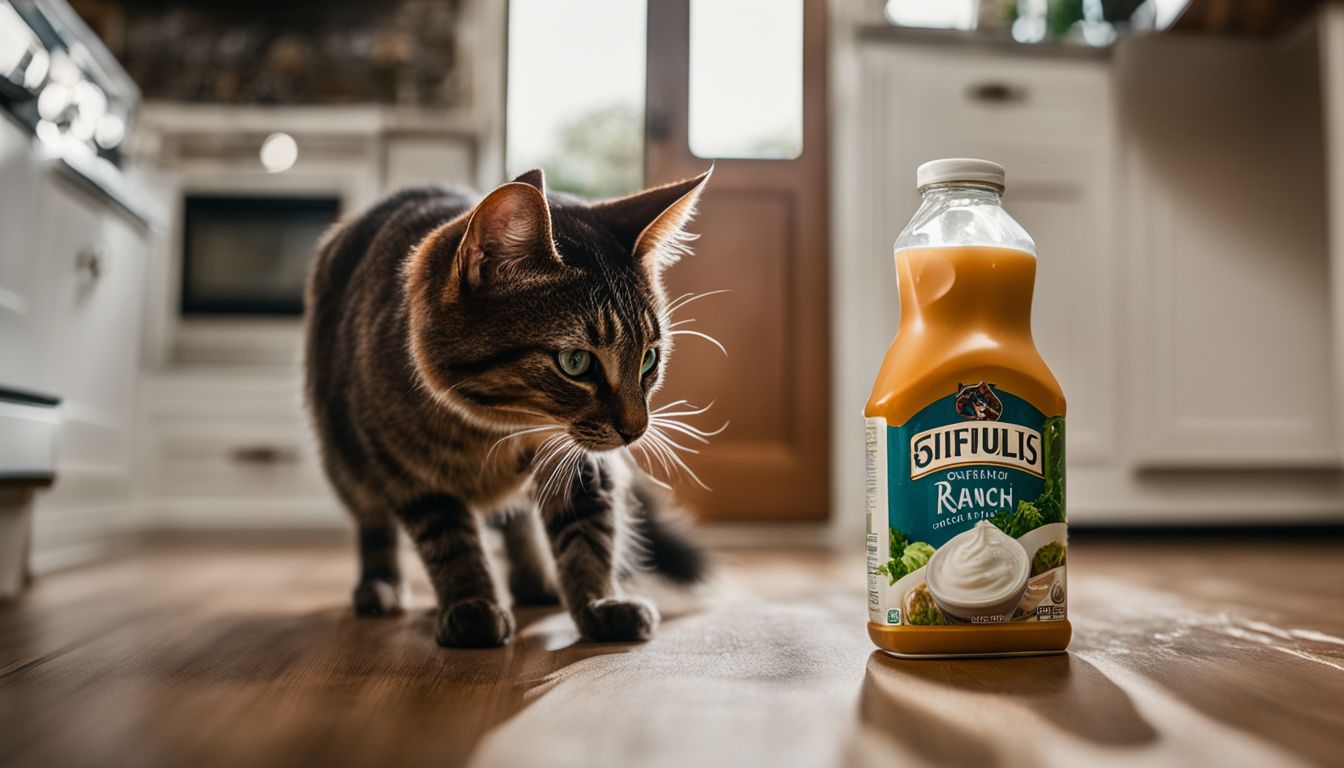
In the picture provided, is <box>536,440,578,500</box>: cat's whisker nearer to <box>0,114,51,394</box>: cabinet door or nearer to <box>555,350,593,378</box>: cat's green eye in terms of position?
<box>555,350,593,378</box>: cat's green eye

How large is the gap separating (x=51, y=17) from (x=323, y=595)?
935 millimetres

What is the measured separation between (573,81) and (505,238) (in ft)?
7.81

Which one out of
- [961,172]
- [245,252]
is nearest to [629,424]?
[961,172]

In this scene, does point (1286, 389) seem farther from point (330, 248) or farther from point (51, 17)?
point (51, 17)

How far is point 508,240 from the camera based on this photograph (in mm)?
823

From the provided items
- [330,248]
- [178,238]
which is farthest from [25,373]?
[178,238]

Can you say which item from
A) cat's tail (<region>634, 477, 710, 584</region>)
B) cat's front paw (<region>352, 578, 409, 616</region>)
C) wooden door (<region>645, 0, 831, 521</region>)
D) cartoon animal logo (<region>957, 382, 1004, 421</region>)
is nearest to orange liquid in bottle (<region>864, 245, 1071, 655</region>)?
cartoon animal logo (<region>957, 382, 1004, 421</region>)

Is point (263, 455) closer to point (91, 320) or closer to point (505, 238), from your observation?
point (91, 320)

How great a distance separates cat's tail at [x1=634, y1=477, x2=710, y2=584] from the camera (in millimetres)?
A: 1204

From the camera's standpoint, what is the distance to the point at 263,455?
2709mm

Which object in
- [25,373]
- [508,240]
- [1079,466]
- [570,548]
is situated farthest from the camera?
[1079,466]

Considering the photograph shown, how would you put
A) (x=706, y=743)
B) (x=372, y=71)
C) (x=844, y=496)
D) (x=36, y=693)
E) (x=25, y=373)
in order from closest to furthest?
1. (x=706, y=743)
2. (x=36, y=693)
3. (x=25, y=373)
4. (x=844, y=496)
5. (x=372, y=71)

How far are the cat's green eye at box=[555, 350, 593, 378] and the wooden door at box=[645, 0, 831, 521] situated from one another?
1453mm

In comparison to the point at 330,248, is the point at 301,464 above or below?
below
